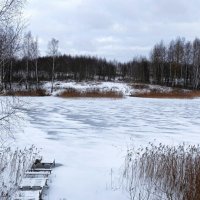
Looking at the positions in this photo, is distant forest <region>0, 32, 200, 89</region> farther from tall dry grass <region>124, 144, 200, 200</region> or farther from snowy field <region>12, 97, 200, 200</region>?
tall dry grass <region>124, 144, 200, 200</region>

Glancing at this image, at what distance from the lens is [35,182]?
6.29 metres

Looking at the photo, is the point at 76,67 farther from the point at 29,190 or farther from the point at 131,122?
the point at 29,190

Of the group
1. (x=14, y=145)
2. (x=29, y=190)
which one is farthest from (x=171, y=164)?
(x=14, y=145)

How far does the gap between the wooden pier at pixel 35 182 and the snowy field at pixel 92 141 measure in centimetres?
18

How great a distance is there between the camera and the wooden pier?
18.3 ft

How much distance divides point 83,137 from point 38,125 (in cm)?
323

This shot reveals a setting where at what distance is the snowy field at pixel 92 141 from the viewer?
6.52 m

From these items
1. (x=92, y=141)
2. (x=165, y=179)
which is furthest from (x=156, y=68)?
(x=165, y=179)

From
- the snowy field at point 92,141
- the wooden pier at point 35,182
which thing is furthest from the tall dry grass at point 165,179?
the wooden pier at point 35,182

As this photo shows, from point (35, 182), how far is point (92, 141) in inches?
190

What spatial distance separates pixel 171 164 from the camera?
6535 millimetres

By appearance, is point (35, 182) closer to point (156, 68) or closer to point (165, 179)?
point (165, 179)

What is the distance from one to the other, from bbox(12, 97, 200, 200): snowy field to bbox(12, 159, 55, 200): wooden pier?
0.18 metres

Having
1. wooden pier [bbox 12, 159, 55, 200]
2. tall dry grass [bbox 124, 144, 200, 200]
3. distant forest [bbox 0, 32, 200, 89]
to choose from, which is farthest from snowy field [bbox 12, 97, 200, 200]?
distant forest [bbox 0, 32, 200, 89]
